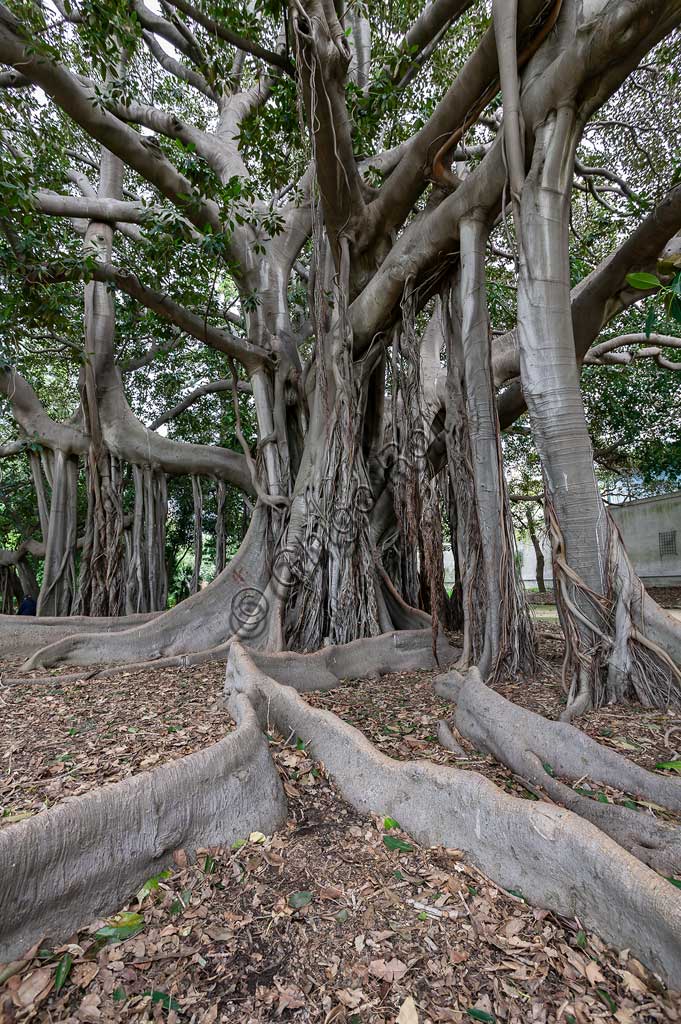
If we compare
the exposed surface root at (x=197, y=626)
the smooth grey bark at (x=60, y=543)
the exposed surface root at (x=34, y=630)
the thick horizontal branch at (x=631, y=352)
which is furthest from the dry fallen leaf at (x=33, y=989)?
the thick horizontal branch at (x=631, y=352)

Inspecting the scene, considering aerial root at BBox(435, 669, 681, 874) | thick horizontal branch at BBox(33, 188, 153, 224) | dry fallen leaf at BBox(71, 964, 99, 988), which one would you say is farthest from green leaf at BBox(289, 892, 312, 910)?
thick horizontal branch at BBox(33, 188, 153, 224)

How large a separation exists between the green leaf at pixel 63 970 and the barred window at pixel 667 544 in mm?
14010

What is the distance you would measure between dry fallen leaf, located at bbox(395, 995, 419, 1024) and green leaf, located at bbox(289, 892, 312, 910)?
375mm

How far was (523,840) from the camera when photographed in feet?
4.66

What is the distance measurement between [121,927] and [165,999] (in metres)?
0.25

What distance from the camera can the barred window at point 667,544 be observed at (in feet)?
40.7

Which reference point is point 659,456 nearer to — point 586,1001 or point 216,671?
point 216,671

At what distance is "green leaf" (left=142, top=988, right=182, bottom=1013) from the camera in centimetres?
110

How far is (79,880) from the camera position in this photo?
1.31 m

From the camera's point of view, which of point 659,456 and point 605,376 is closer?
point 605,376

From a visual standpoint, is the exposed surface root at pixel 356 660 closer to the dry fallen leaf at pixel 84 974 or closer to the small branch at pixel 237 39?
the dry fallen leaf at pixel 84 974

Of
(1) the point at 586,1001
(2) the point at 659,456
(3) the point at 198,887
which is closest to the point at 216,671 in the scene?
(3) the point at 198,887

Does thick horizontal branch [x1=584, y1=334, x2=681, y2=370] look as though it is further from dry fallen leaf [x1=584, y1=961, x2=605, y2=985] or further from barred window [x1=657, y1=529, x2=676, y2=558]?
barred window [x1=657, y1=529, x2=676, y2=558]

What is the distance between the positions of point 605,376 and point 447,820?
8246mm
